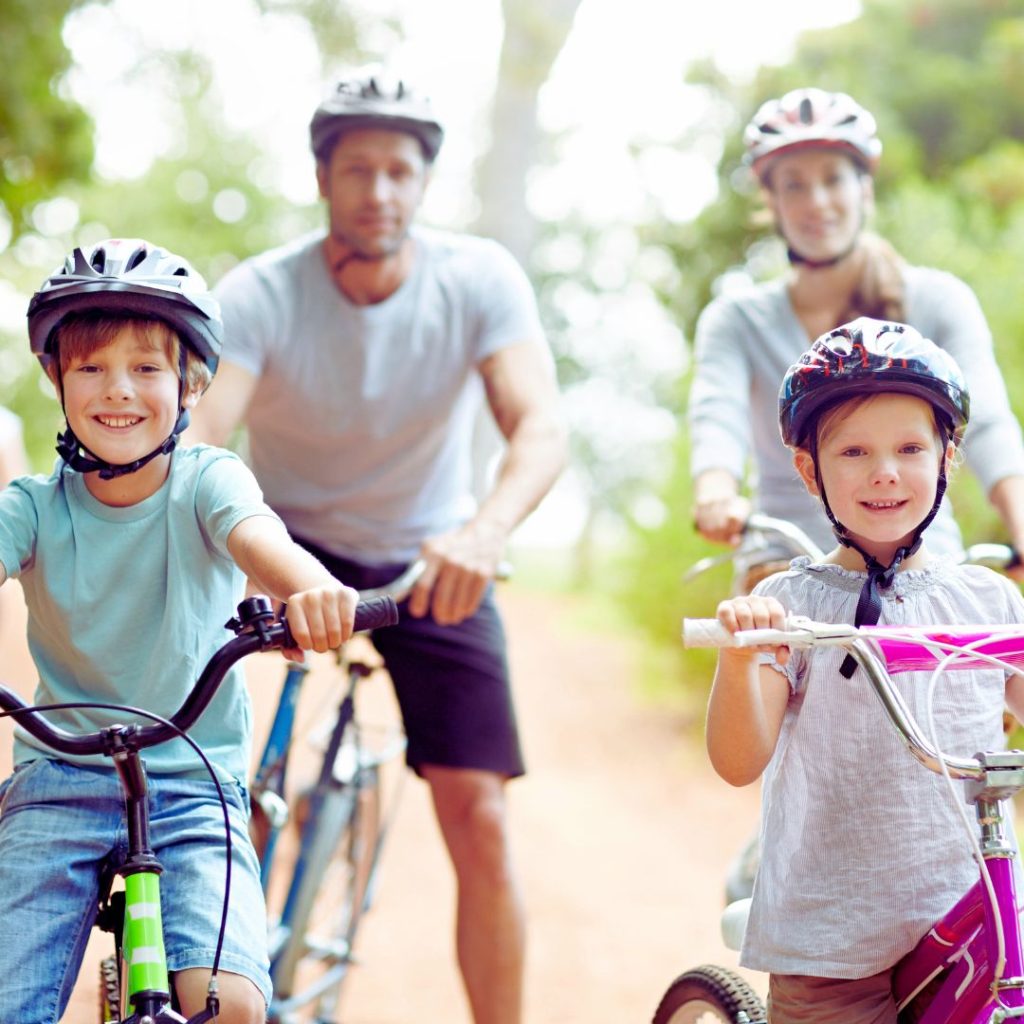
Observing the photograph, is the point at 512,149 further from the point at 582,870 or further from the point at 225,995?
the point at 225,995

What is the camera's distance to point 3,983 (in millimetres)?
2713

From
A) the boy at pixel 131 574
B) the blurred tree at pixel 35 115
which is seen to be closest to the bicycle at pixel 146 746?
the boy at pixel 131 574

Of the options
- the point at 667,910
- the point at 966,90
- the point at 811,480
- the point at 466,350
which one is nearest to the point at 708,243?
the point at 966,90

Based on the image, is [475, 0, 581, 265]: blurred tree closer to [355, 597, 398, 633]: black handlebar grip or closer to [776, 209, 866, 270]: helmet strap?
[776, 209, 866, 270]: helmet strap

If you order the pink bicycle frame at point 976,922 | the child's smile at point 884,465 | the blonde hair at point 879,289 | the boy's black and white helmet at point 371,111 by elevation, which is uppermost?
the boy's black and white helmet at point 371,111

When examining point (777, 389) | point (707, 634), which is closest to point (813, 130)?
point (777, 389)

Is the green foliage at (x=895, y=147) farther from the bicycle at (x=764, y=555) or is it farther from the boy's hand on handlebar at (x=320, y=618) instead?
the boy's hand on handlebar at (x=320, y=618)

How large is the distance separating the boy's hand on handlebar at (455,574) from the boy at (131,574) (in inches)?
29.8

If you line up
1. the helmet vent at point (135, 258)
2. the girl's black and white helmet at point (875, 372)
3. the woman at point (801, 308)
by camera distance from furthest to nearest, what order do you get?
1. the woman at point (801, 308)
2. the helmet vent at point (135, 258)
3. the girl's black and white helmet at point (875, 372)

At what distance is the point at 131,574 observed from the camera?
3.09 meters

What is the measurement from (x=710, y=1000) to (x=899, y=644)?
1001mm

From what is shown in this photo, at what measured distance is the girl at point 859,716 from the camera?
9.16ft

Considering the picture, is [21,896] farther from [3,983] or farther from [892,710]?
[892,710]

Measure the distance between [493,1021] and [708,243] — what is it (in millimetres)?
11170
